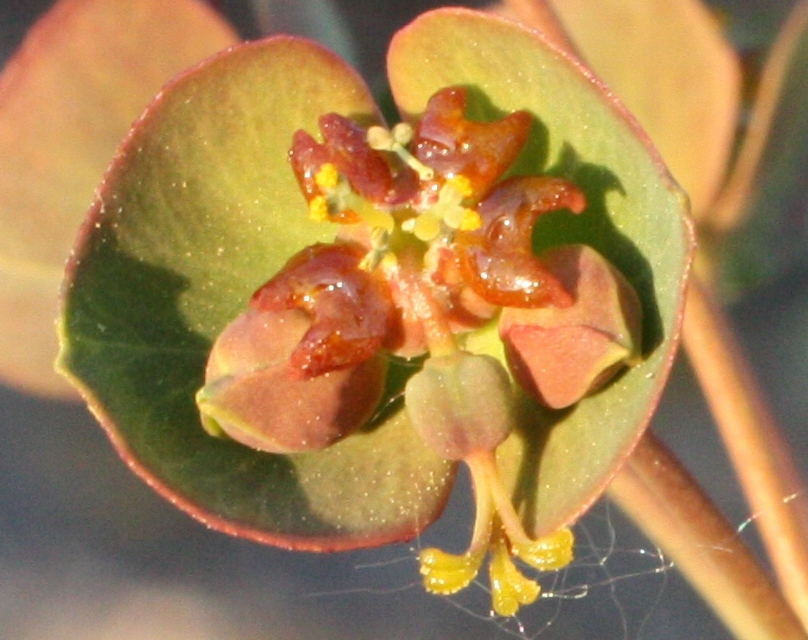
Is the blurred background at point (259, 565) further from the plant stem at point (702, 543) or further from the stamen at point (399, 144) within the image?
the stamen at point (399, 144)

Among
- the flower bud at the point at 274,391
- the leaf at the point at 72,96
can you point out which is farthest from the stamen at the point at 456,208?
the leaf at the point at 72,96

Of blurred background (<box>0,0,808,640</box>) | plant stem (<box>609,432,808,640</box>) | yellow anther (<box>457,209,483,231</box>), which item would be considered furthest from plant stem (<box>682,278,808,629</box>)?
yellow anther (<box>457,209,483,231</box>)

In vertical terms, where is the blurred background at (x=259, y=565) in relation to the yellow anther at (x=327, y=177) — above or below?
below

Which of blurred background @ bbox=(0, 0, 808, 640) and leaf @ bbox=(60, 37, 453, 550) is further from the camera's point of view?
blurred background @ bbox=(0, 0, 808, 640)

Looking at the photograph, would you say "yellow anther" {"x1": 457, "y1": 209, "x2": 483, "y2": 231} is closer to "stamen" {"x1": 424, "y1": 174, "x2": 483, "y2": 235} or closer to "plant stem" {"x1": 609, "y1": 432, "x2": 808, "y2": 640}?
"stamen" {"x1": 424, "y1": 174, "x2": 483, "y2": 235}

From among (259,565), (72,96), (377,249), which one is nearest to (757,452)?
(377,249)

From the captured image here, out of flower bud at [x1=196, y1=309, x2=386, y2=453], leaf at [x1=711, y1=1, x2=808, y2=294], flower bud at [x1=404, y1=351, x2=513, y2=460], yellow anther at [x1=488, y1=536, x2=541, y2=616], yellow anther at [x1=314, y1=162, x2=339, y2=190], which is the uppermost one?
yellow anther at [x1=314, y1=162, x2=339, y2=190]

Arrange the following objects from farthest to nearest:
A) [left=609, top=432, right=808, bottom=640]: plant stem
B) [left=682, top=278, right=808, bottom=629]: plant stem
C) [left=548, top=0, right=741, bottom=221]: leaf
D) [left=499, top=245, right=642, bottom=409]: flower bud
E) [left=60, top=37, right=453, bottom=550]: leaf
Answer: [left=548, top=0, right=741, bottom=221]: leaf → [left=682, top=278, right=808, bottom=629]: plant stem → [left=609, top=432, right=808, bottom=640]: plant stem → [left=60, top=37, right=453, bottom=550]: leaf → [left=499, top=245, right=642, bottom=409]: flower bud

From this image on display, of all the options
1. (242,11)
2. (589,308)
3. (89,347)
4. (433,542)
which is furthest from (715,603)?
(242,11)
